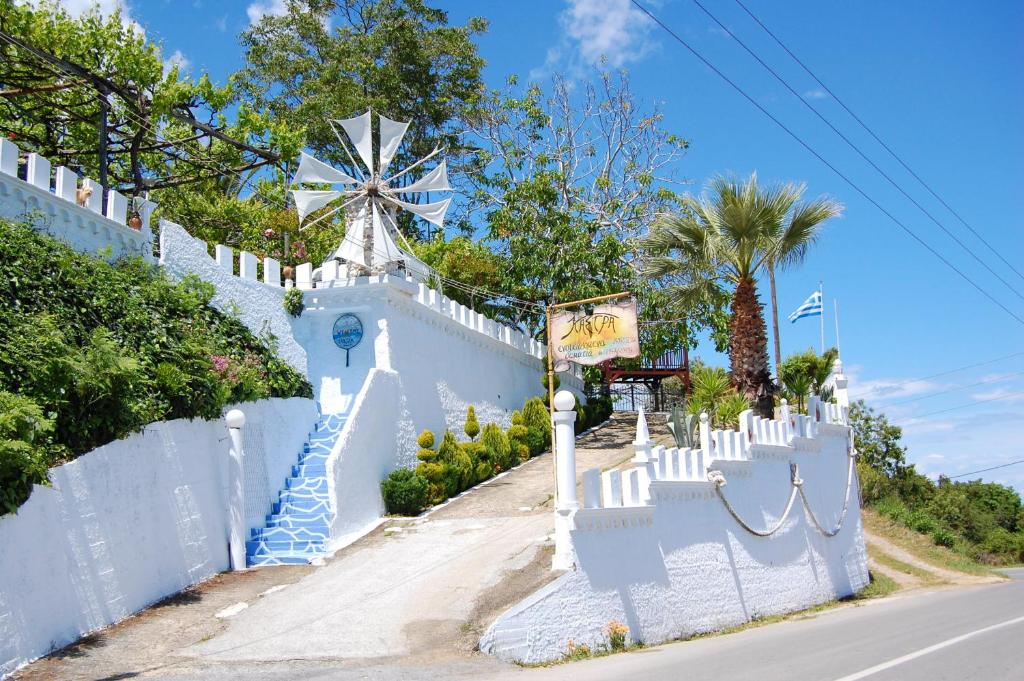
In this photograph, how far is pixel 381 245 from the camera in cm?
2212

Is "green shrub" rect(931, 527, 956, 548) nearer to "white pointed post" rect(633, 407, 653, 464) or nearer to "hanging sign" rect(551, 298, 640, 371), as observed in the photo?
"hanging sign" rect(551, 298, 640, 371)

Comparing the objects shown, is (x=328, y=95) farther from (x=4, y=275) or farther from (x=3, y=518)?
(x=3, y=518)

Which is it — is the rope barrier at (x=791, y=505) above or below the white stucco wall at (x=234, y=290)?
below

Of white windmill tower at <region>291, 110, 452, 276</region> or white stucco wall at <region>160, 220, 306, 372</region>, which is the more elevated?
white windmill tower at <region>291, 110, 452, 276</region>

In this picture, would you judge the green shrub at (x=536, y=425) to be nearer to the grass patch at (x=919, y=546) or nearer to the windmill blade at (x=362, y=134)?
the windmill blade at (x=362, y=134)

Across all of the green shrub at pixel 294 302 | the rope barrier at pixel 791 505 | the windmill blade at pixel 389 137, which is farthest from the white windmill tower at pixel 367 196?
the rope barrier at pixel 791 505

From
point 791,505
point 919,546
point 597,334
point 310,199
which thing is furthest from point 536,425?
point 919,546

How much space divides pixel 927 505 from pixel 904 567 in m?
7.85

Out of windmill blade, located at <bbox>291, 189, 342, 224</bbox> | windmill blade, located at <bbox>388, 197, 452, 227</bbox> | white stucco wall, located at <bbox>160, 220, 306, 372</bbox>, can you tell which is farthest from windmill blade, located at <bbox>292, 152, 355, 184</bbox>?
white stucco wall, located at <bbox>160, 220, 306, 372</bbox>

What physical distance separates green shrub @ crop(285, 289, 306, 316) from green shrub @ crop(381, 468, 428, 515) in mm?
4648

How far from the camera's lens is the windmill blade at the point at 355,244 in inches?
854

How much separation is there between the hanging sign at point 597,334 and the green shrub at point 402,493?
5.35 meters

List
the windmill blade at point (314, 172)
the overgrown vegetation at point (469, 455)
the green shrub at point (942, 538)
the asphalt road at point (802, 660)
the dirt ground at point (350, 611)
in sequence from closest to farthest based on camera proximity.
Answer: the asphalt road at point (802, 660) < the dirt ground at point (350, 611) < the overgrown vegetation at point (469, 455) < the windmill blade at point (314, 172) < the green shrub at point (942, 538)

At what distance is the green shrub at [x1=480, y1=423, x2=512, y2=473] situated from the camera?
2167 cm
